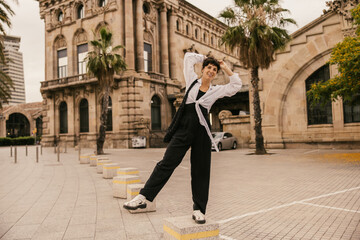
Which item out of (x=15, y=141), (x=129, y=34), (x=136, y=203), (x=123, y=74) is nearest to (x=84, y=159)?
(x=136, y=203)

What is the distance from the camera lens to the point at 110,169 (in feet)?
33.5

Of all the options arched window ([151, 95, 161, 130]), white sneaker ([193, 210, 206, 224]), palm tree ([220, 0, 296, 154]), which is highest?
palm tree ([220, 0, 296, 154])

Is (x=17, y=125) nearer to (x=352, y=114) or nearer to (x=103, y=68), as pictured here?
(x=103, y=68)

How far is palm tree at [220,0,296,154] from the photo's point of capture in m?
18.1

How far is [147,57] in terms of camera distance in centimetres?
3638

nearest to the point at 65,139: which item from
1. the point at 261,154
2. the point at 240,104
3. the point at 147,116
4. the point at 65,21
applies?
the point at 147,116

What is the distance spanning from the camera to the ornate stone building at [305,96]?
20.5 meters

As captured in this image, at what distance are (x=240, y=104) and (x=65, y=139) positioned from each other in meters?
20.8

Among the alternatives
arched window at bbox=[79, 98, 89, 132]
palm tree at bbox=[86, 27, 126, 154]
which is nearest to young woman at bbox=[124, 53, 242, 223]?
palm tree at bbox=[86, 27, 126, 154]

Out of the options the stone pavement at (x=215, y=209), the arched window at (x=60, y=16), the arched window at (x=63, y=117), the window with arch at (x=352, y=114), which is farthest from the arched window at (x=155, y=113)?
the stone pavement at (x=215, y=209)

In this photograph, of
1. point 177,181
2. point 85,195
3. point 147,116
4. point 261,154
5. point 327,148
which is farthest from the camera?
point 147,116

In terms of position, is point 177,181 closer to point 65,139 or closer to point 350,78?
point 350,78

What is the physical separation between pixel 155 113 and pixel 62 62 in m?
13.5

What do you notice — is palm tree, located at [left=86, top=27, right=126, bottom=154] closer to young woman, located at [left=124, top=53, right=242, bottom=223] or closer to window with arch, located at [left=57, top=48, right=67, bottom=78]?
window with arch, located at [left=57, top=48, right=67, bottom=78]
